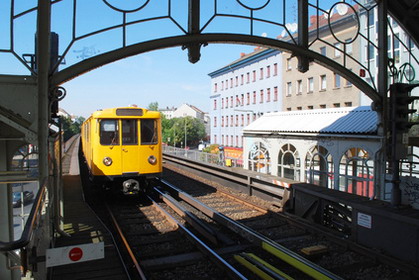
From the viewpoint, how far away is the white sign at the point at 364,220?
285 inches

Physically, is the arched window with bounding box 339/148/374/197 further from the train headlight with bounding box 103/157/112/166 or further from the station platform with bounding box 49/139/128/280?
the station platform with bounding box 49/139/128/280

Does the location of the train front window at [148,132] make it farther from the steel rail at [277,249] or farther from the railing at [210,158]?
the railing at [210,158]

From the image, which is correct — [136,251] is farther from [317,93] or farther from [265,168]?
[317,93]

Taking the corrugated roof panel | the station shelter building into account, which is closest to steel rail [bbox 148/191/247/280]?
the station shelter building

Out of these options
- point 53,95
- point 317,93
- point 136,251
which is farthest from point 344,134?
point 317,93

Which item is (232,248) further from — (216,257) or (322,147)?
(322,147)

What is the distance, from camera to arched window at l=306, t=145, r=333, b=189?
12.8 m

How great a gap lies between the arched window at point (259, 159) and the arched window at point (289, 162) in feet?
2.52

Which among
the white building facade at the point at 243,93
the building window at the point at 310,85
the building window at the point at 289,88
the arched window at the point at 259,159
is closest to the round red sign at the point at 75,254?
the arched window at the point at 259,159

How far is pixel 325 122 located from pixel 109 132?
7799mm

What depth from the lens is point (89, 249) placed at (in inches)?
160

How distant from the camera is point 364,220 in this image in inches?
288

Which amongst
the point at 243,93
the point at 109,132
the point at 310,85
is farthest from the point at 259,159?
the point at 243,93

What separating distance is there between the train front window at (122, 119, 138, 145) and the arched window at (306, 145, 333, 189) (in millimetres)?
6418
